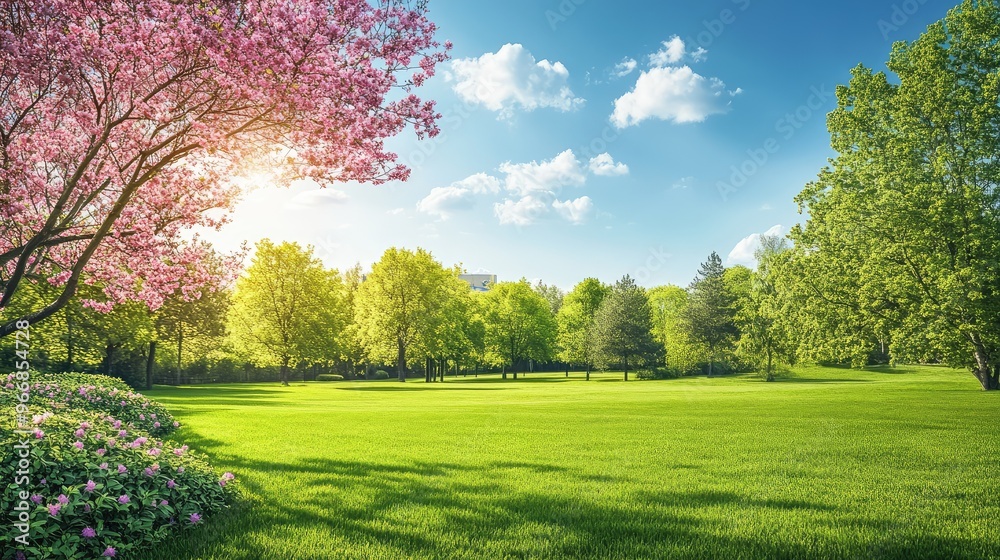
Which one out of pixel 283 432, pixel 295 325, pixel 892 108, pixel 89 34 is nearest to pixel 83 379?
pixel 283 432

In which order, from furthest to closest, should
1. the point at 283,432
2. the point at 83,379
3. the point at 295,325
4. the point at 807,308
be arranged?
the point at 295,325, the point at 807,308, the point at 83,379, the point at 283,432

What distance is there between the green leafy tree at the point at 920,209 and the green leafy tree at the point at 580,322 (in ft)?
138

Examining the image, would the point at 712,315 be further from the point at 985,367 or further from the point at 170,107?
the point at 170,107

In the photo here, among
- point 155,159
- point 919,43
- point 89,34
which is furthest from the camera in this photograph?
point 919,43

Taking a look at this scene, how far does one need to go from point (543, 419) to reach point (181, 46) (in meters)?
15.9

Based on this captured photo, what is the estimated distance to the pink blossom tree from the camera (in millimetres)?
7695

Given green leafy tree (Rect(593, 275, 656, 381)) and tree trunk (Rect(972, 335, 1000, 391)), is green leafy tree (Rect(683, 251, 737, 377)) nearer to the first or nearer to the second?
green leafy tree (Rect(593, 275, 656, 381))

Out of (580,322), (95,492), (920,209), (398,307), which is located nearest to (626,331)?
(580,322)

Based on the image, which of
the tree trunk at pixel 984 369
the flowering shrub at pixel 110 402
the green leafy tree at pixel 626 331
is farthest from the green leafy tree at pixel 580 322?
the flowering shrub at pixel 110 402

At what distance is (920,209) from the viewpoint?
28.9 meters

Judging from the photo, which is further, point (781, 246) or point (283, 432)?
point (781, 246)

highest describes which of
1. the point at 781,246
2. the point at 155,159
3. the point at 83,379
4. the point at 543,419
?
the point at 781,246

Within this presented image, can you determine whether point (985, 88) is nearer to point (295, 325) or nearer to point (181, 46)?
point (181, 46)

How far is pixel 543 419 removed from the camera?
65.6ft
